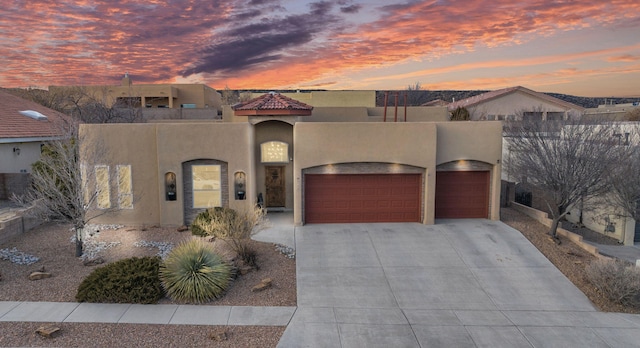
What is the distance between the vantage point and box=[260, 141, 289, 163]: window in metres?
18.4

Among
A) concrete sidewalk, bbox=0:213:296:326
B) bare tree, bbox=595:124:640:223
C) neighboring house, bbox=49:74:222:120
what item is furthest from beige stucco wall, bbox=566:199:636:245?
neighboring house, bbox=49:74:222:120

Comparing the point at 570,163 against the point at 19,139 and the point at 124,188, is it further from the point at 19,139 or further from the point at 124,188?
the point at 19,139

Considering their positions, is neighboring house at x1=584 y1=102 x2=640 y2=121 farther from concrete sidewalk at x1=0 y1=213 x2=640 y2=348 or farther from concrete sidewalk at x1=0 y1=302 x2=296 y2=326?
concrete sidewalk at x1=0 y1=302 x2=296 y2=326

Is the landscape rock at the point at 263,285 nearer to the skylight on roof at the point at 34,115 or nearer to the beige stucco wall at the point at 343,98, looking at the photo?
the beige stucco wall at the point at 343,98

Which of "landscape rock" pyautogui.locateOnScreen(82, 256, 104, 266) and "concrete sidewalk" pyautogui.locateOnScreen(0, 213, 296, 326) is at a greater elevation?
"landscape rock" pyautogui.locateOnScreen(82, 256, 104, 266)

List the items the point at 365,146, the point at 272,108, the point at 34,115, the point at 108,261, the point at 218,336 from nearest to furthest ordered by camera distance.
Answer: the point at 218,336 < the point at 108,261 < the point at 365,146 < the point at 272,108 < the point at 34,115

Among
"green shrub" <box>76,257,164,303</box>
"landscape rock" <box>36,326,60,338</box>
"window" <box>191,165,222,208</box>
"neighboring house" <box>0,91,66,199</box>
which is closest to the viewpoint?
"landscape rock" <box>36,326,60,338</box>

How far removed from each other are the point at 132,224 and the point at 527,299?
582 inches

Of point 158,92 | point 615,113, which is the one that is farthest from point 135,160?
point 615,113

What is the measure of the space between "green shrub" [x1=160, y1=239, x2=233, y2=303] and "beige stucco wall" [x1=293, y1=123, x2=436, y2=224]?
628 cm

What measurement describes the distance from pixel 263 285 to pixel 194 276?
1838 millimetres

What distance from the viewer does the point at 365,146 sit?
16.5m

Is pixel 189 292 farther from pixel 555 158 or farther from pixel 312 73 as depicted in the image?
pixel 312 73

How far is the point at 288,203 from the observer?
18891 mm
